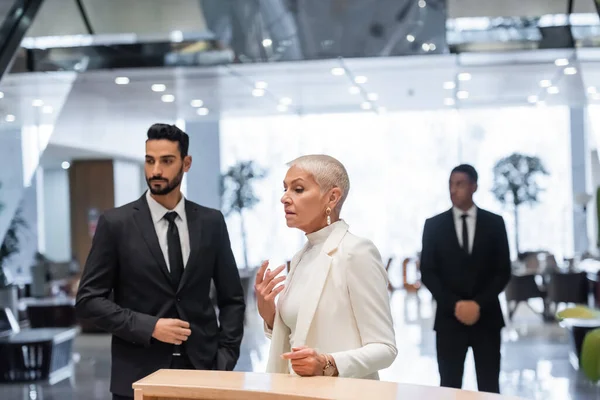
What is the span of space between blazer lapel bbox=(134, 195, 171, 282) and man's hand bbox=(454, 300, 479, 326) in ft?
7.97

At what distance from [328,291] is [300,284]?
129mm

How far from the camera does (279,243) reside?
11781 mm

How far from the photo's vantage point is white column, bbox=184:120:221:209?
11742 mm

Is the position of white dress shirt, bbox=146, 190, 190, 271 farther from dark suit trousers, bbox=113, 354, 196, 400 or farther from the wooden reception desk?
the wooden reception desk

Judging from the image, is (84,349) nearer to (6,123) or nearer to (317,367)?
(6,123)

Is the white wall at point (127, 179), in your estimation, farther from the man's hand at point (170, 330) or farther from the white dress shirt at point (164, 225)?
the man's hand at point (170, 330)

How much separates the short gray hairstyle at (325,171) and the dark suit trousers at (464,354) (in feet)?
9.35

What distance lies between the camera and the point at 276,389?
2416mm

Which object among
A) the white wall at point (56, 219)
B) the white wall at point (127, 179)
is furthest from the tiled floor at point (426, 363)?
the white wall at point (127, 179)

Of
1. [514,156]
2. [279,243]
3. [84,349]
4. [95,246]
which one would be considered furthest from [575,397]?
[84,349]

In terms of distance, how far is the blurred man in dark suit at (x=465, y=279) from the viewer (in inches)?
222

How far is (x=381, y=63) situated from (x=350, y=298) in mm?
8326

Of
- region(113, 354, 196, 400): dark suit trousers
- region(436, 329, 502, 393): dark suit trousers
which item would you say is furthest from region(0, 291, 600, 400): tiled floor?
region(113, 354, 196, 400): dark suit trousers

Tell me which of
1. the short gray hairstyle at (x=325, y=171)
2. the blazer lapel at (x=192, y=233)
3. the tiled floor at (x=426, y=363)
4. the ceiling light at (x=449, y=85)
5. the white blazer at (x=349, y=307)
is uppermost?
the ceiling light at (x=449, y=85)
